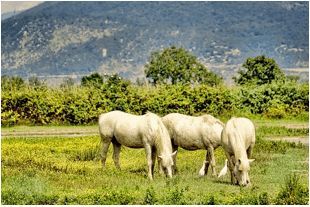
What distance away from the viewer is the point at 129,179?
67.4 feet

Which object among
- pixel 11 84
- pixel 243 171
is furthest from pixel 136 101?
pixel 243 171

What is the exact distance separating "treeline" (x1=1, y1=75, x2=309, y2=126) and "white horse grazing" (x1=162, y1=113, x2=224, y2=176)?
2367cm

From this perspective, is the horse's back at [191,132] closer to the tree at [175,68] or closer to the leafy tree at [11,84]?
the leafy tree at [11,84]

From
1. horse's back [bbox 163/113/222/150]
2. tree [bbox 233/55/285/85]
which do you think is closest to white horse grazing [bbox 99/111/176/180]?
horse's back [bbox 163/113/222/150]

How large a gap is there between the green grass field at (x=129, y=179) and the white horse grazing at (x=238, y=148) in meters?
0.36

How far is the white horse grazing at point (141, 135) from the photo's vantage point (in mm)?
21172

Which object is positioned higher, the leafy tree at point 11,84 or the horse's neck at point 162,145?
the horse's neck at point 162,145

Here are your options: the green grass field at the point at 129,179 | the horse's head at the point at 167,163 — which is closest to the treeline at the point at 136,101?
the green grass field at the point at 129,179

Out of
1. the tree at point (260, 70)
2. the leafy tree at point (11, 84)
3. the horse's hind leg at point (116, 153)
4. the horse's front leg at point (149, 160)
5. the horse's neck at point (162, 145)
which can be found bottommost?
Result: the tree at point (260, 70)

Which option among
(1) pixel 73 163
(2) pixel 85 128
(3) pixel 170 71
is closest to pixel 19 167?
(1) pixel 73 163

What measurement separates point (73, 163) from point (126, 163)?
5.80ft

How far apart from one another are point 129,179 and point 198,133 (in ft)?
9.89

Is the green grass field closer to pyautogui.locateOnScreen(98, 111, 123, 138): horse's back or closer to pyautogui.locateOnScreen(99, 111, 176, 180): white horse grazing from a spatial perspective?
pyautogui.locateOnScreen(99, 111, 176, 180): white horse grazing

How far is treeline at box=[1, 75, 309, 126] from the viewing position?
1828 inches
